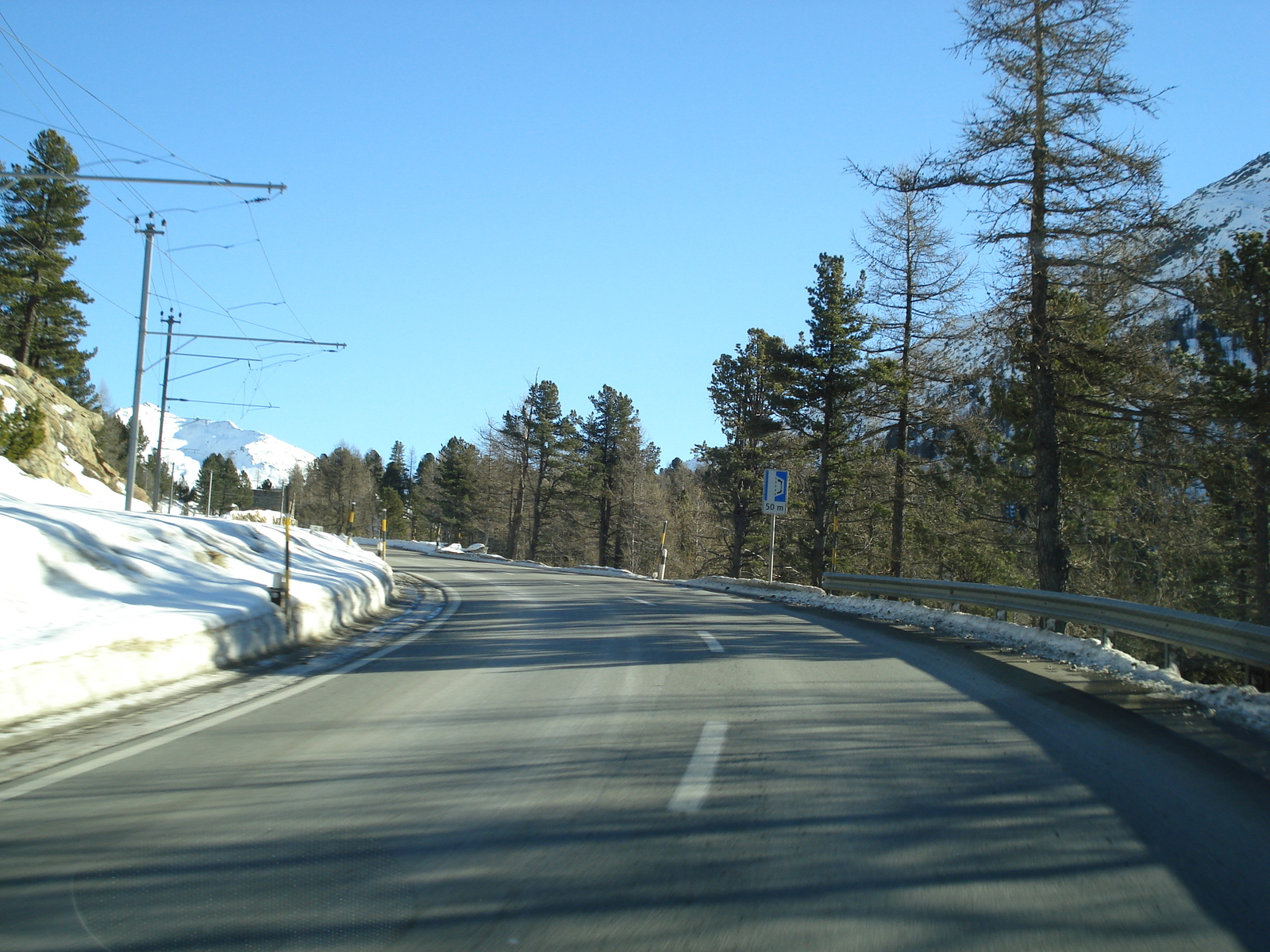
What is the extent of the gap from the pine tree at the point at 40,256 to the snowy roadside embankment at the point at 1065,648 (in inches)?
1759

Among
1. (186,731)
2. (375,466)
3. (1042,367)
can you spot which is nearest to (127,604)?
(186,731)

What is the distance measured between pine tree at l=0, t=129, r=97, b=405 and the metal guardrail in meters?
47.2

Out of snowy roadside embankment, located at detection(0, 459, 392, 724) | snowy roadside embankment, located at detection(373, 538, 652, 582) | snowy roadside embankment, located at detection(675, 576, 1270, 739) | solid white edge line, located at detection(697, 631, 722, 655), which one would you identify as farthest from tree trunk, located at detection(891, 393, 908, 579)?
snowy roadside embankment, located at detection(0, 459, 392, 724)

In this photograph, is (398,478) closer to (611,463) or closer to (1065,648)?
(611,463)

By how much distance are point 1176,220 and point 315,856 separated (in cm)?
1729

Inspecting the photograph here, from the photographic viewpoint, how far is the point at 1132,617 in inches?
381

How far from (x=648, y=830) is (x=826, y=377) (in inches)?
1199

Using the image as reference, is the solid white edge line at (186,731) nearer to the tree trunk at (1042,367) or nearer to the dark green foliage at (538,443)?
the tree trunk at (1042,367)

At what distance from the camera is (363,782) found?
5.18 meters

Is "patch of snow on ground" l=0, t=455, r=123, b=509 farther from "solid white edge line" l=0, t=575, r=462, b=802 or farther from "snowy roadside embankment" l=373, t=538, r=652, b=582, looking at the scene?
"snowy roadside embankment" l=373, t=538, r=652, b=582

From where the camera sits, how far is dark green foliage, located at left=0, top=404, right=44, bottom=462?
2609 centimetres


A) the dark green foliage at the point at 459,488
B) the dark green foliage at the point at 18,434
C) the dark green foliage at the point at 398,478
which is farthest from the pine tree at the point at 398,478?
the dark green foliage at the point at 18,434

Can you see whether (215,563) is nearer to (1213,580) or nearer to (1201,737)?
(1201,737)

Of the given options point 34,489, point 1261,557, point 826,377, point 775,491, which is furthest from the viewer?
point 826,377
